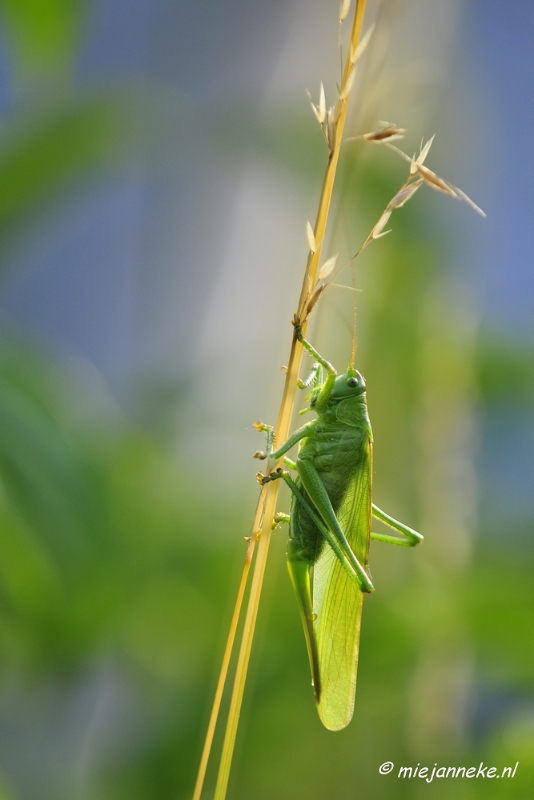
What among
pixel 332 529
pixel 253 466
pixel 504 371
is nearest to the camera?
pixel 332 529

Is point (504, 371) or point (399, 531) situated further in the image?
point (504, 371)

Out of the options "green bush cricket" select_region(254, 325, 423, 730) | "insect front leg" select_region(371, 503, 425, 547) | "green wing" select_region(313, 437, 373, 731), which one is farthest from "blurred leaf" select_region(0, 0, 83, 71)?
"insect front leg" select_region(371, 503, 425, 547)

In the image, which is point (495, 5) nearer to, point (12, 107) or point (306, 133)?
point (306, 133)

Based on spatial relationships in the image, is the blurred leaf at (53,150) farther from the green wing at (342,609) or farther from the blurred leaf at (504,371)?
the blurred leaf at (504,371)

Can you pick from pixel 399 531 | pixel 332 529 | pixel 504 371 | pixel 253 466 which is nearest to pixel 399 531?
pixel 399 531

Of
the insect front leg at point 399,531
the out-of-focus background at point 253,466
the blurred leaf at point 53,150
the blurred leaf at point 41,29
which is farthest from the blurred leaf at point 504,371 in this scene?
the blurred leaf at point 41,29

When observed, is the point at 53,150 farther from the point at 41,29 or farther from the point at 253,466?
the point at 253,466

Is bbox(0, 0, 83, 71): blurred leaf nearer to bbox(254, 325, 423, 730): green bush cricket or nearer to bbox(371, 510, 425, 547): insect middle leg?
bbox(254, 325, 423, 730): green bush cricket
